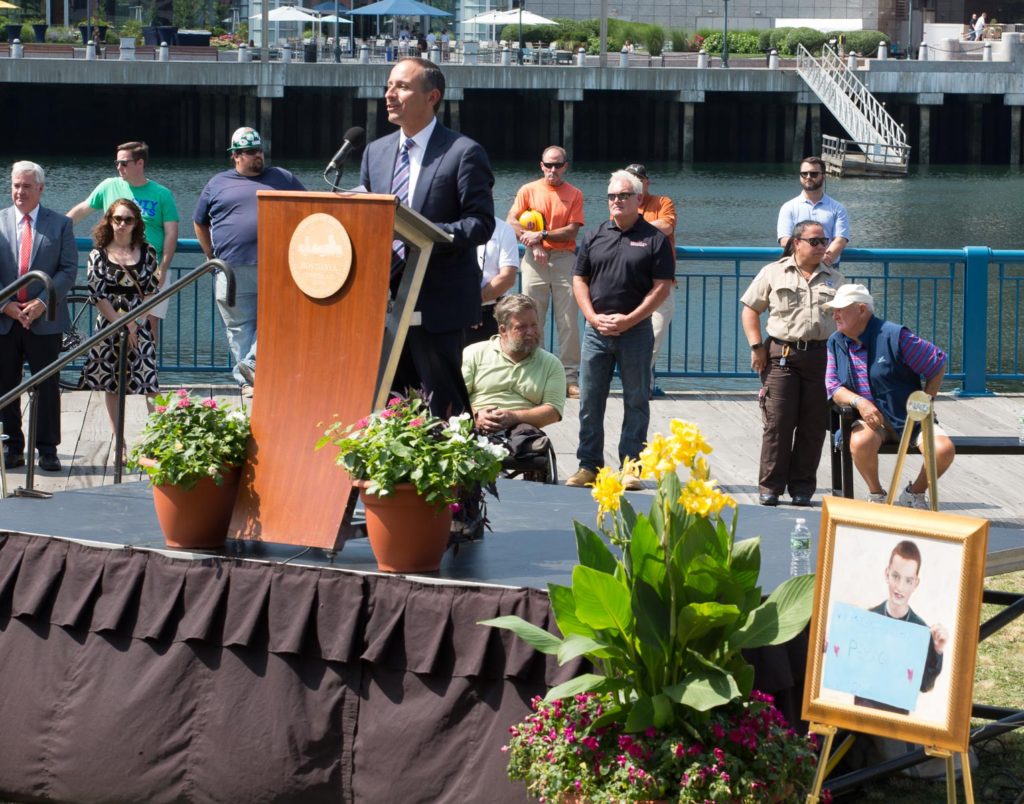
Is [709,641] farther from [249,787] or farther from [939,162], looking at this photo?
[939,162]

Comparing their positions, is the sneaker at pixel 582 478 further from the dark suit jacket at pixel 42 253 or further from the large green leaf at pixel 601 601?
the large green leaf at pixel 601 601

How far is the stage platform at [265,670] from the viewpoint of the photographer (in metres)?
4.71

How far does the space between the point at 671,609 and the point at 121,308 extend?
19.6ft

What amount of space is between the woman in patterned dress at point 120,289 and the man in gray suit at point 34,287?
187 millimetres

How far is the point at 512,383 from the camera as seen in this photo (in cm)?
782

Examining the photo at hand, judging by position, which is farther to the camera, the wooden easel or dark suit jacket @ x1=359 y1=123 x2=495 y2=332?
dark suit jacket @ x1=359 y1=123 x2=495 y2=332

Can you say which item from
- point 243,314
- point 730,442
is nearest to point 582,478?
point 730,442

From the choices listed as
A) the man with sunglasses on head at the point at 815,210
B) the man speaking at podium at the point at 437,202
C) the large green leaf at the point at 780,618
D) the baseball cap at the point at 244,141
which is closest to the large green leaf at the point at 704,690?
the large green leaf at the point at 780,618

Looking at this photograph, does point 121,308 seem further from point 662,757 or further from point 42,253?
point 662,757

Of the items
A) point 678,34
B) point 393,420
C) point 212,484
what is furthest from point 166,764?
point 678,34

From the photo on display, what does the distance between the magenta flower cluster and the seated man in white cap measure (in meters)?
3.74

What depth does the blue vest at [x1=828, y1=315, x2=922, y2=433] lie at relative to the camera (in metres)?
7.66

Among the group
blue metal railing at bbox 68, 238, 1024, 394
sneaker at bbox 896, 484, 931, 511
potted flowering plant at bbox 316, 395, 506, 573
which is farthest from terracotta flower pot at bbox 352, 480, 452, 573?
blue metal railing at bbox 68, 238, 1024, 394

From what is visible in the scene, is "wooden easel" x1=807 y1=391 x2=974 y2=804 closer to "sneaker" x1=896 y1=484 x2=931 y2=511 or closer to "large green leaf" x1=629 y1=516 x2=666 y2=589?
"large green leaf" x1=629 y1=516 x2=666 y2=589
